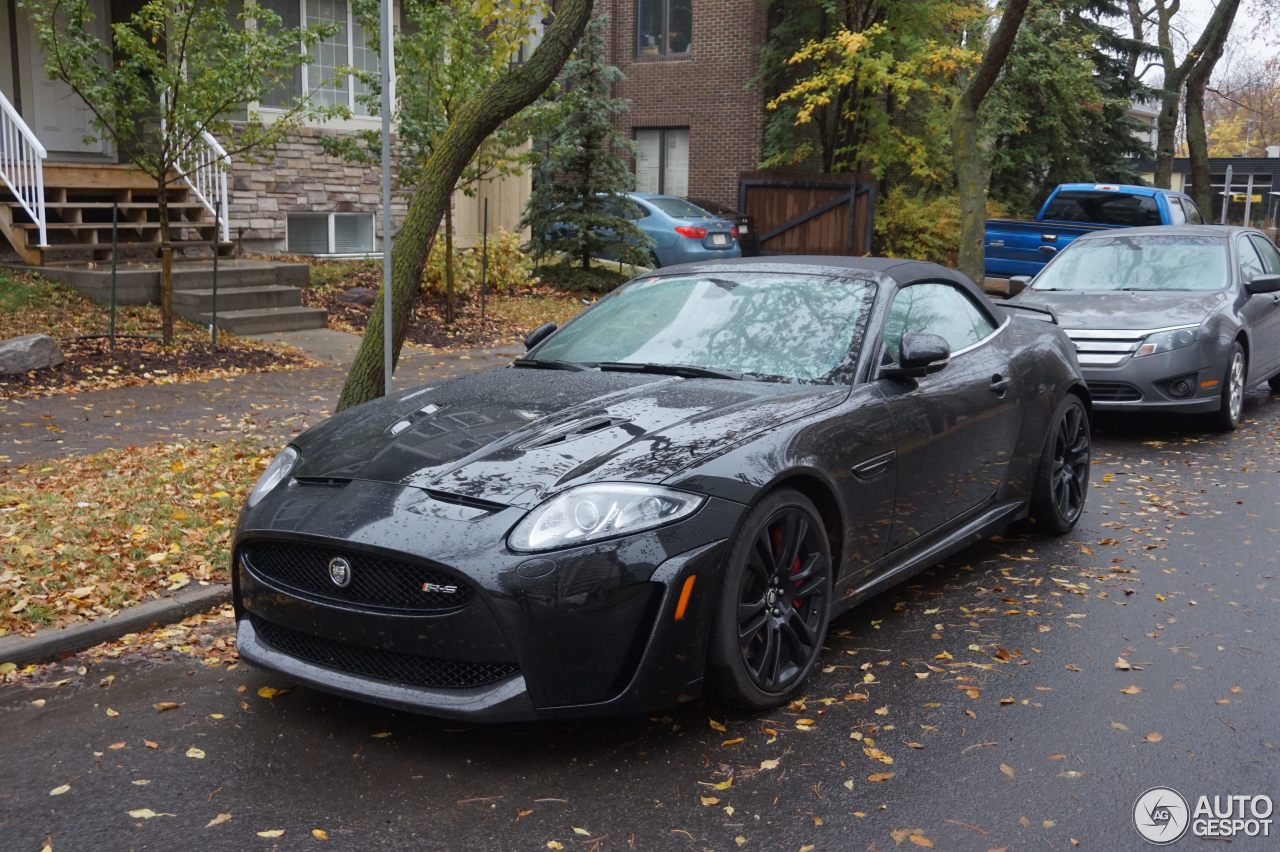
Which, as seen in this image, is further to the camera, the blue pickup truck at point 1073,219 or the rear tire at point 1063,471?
the blue pickup truck at point 1073,219

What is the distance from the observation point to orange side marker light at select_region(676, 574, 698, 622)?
383 centimetres

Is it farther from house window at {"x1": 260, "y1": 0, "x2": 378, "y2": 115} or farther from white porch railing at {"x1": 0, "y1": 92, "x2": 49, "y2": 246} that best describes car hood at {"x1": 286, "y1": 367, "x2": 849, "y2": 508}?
house window at {"x1": 260, "y1": 0, "x2": 378, "y2": 115}

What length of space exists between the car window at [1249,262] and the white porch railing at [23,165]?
12.0m

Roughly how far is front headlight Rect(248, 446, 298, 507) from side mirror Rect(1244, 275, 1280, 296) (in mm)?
8279

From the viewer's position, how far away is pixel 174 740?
4098 mm

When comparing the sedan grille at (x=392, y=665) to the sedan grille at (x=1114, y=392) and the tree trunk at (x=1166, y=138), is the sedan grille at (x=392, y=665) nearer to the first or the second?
the sedan grille at (x=1114, y=392)

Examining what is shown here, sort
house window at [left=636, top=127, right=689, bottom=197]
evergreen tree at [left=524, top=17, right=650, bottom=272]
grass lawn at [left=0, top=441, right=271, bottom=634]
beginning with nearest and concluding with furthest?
1. grass lawn at [left=0, top=441, right=271, bottom=634]
2. evergreen tree at [left=524, top=17, right=650, bottom=272]
3. house window at [left=636, top=127, right=689, bottom=197]

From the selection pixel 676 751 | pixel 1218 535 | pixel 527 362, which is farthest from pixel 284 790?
pixel 1218 535

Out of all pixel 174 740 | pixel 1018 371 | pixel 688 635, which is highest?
pixel 1018 371

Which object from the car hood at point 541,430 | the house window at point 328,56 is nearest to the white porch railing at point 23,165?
the house window at point 328,56

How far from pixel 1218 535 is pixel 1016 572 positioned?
4.89ft

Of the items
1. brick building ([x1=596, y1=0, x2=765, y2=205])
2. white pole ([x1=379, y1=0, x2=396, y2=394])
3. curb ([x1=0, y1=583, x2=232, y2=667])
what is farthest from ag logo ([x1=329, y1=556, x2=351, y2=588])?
brick building ([x1=596, y1=0, x2=765, y2=205])

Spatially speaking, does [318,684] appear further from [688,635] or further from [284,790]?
[688,635]

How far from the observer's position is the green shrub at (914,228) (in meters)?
23.5
